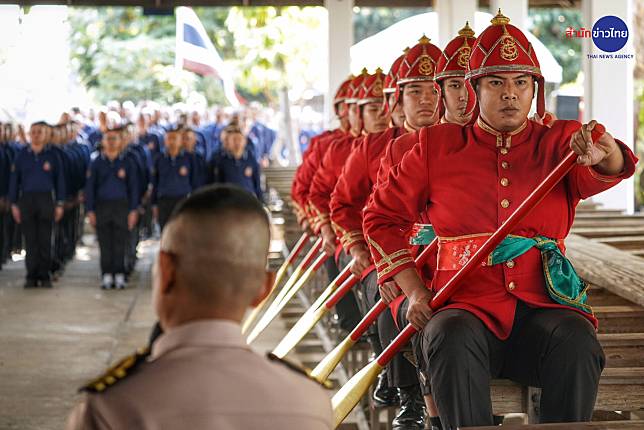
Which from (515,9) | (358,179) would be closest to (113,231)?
(515,9)

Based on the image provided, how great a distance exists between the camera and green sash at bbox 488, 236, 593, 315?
425cm

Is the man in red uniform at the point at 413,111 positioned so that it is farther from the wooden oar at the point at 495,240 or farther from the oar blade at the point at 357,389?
the wooden oar at the point at 495,240

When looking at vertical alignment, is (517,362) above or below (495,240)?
below

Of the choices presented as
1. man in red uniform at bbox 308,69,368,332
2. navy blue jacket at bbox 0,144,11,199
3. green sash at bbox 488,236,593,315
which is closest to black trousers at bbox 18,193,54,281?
navy blue jacket at bbox 0,144,11,199

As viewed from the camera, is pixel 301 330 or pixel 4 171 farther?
pixel 4 171

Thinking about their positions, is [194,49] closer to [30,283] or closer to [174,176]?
[174,176]

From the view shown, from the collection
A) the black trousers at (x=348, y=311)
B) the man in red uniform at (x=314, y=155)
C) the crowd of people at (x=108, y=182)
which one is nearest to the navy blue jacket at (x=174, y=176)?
the crowd of people at (x=108, y=182)

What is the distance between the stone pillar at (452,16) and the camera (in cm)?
1291

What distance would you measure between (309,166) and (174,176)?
5521mm

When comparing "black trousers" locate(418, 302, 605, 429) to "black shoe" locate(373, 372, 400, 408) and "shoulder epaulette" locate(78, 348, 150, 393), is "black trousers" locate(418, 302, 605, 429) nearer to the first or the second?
"black shoe" locate(373, 372, 400, 408)

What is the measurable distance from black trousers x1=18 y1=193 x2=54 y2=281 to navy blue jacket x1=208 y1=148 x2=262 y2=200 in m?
1.92

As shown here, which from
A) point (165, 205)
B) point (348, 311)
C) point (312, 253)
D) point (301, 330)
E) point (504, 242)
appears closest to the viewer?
point (504, 242)

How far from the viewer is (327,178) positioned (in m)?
8.27

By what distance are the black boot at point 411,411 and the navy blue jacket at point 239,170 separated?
8851mm
